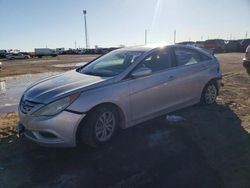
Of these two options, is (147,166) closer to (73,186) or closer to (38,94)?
(73,186)

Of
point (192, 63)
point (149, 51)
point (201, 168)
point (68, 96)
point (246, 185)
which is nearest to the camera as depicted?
point (246, 185)

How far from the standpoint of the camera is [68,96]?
438 centimetres

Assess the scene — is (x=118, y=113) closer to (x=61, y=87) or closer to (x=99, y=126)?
(x=99, y=126)

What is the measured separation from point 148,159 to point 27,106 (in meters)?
2.01

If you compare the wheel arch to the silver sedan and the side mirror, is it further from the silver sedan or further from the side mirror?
the side mirror

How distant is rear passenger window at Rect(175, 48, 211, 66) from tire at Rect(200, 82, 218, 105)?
25.4 inches

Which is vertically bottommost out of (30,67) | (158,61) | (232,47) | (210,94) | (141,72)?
(30,67)

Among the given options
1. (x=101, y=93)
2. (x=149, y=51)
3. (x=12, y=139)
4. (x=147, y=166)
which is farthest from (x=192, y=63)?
(x=12, y=139)

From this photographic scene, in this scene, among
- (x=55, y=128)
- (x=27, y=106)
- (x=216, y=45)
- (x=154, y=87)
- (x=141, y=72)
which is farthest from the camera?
(x=216, y=45)

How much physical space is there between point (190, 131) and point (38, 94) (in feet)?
8.99

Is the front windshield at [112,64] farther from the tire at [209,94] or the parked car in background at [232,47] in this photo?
the parked car in background at [232,47]

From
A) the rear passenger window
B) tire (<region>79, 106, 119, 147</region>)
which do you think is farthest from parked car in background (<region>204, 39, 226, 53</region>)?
tire (<region>79, 106, 119, 147</region>)

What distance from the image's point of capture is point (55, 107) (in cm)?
432

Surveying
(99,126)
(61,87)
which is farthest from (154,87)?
(61,87)
